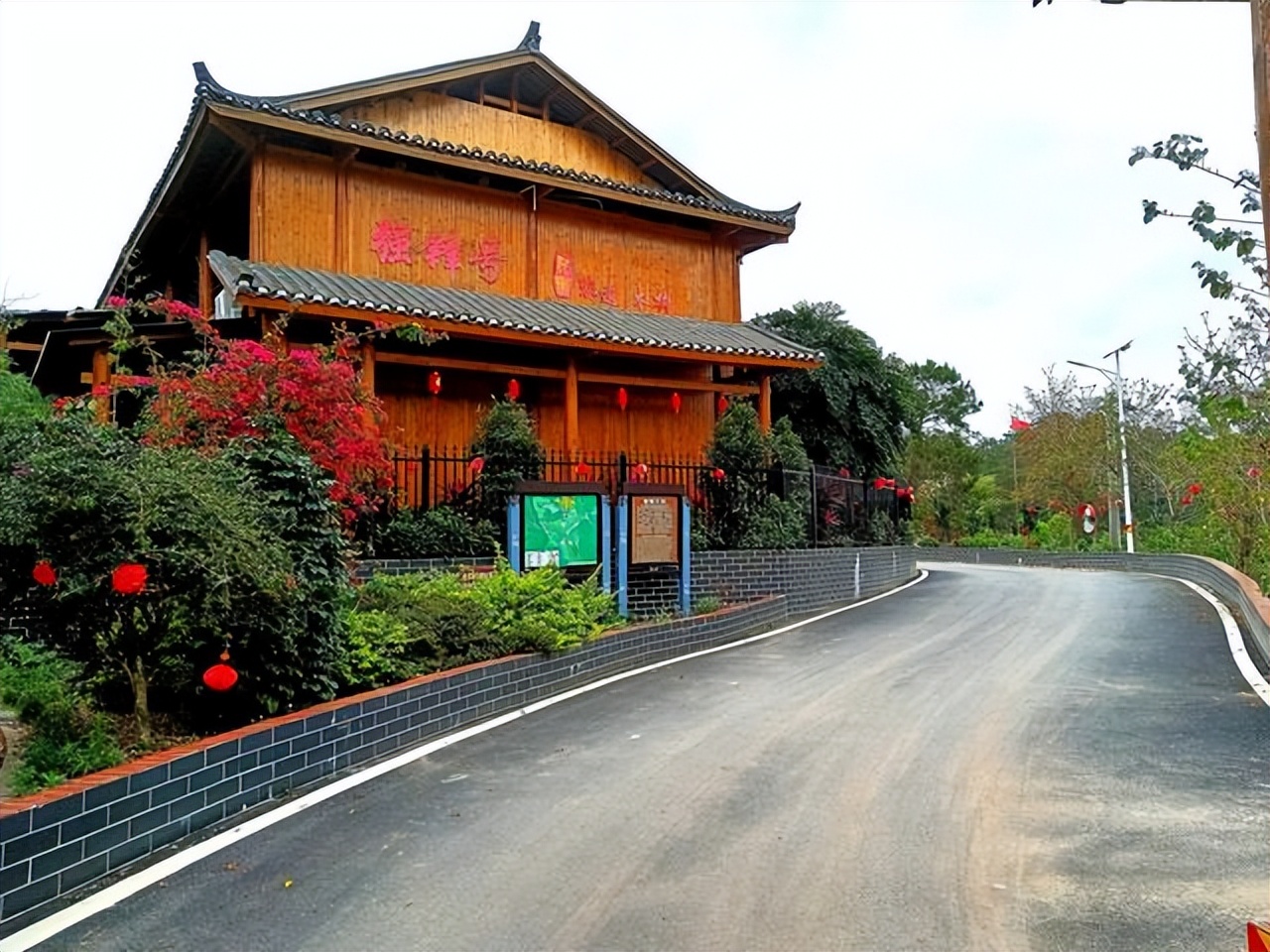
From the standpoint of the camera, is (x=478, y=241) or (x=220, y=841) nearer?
(x=220, y=841)

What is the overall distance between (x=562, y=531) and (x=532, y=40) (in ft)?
33.2

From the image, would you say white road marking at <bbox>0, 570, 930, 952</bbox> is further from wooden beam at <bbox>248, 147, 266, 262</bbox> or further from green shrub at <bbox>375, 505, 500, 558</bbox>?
wooden beam at <bbox>248, 147, 266, 262</bbox>

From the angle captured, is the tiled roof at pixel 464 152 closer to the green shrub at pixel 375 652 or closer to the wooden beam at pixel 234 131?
the wooden beam at pixel 234 131

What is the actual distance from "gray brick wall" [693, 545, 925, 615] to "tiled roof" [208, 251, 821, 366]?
3521mm

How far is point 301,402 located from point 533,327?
619 centimetres

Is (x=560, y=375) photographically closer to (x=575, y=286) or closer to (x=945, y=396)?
(x=575, y=286)

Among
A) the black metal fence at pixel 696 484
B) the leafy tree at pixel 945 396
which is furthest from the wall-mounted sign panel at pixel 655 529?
the leafy tree at pixel 945 396

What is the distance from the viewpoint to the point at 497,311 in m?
14.2

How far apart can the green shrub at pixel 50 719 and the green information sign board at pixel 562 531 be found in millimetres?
5103

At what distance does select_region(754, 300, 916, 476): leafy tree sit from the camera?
22.0 meters

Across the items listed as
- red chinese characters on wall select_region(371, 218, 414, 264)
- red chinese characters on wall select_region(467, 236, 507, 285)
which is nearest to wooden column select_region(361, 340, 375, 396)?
red chinese characters on wall select_region(371, 218, 414, 264)

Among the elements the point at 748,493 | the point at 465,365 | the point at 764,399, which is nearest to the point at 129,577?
the point at 465,365

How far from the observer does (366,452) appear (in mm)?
8336

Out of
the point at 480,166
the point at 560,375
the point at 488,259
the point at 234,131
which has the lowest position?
the point at 560,375
